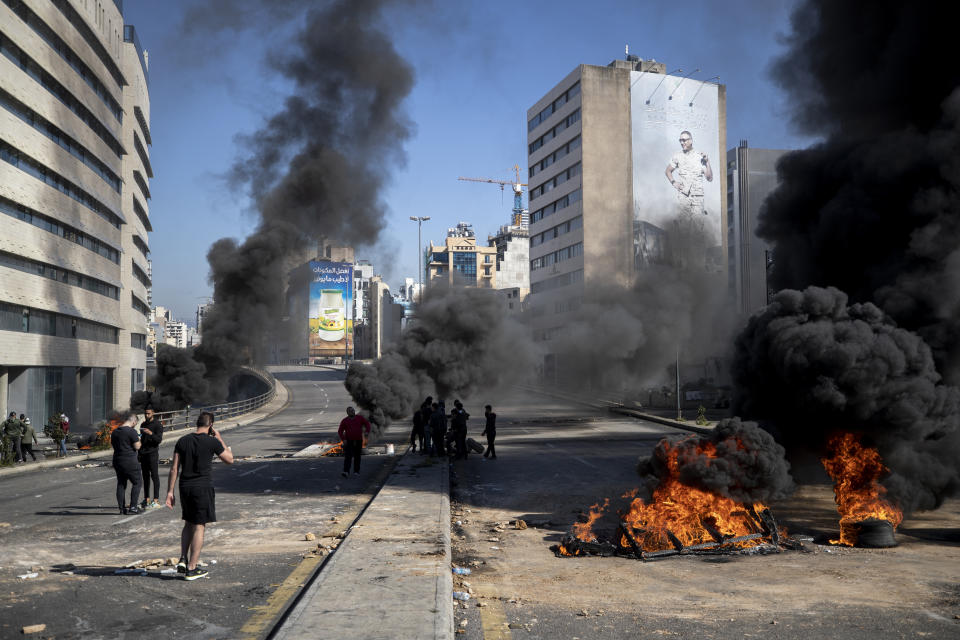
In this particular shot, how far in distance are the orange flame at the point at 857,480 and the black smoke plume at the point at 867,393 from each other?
5.6 inches

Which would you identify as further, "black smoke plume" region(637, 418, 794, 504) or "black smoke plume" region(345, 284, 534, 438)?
"black smoke plume" region(345, 284, 534, 438)

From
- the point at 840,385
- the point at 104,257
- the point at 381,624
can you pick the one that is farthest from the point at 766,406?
the point at 104,257

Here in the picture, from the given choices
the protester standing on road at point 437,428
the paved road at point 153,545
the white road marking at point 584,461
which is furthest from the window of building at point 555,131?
the paved road at point 153,545

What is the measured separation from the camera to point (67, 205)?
34938mm

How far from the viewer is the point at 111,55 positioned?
134 feet

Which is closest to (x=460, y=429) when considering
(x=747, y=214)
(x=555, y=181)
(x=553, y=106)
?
(x=555, y=181)

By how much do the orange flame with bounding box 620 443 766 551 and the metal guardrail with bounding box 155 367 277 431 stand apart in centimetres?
1227

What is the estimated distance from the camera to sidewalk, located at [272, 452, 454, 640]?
18.2 feet

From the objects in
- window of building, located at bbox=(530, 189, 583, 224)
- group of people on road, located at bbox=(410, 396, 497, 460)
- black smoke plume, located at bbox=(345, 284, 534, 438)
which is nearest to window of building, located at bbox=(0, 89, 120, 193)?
black smoke plume, located at bbox=(345, 284, 534, 438)

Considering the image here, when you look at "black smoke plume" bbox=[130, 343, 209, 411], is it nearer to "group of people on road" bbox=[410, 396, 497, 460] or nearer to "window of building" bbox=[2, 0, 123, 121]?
"window of building" bbox=[2, 0, 123, 121]

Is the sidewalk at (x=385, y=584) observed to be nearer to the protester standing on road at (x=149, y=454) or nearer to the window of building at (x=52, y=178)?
the protester standing on road at (x=149, y=454)

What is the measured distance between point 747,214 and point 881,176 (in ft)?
200

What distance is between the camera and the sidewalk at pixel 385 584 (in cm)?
555

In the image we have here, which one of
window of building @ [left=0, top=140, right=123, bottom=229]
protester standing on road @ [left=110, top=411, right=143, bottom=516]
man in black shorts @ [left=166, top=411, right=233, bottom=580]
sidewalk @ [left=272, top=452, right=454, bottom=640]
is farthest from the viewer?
window of building @ [left=0, top=140, right=123, bottom=229]
